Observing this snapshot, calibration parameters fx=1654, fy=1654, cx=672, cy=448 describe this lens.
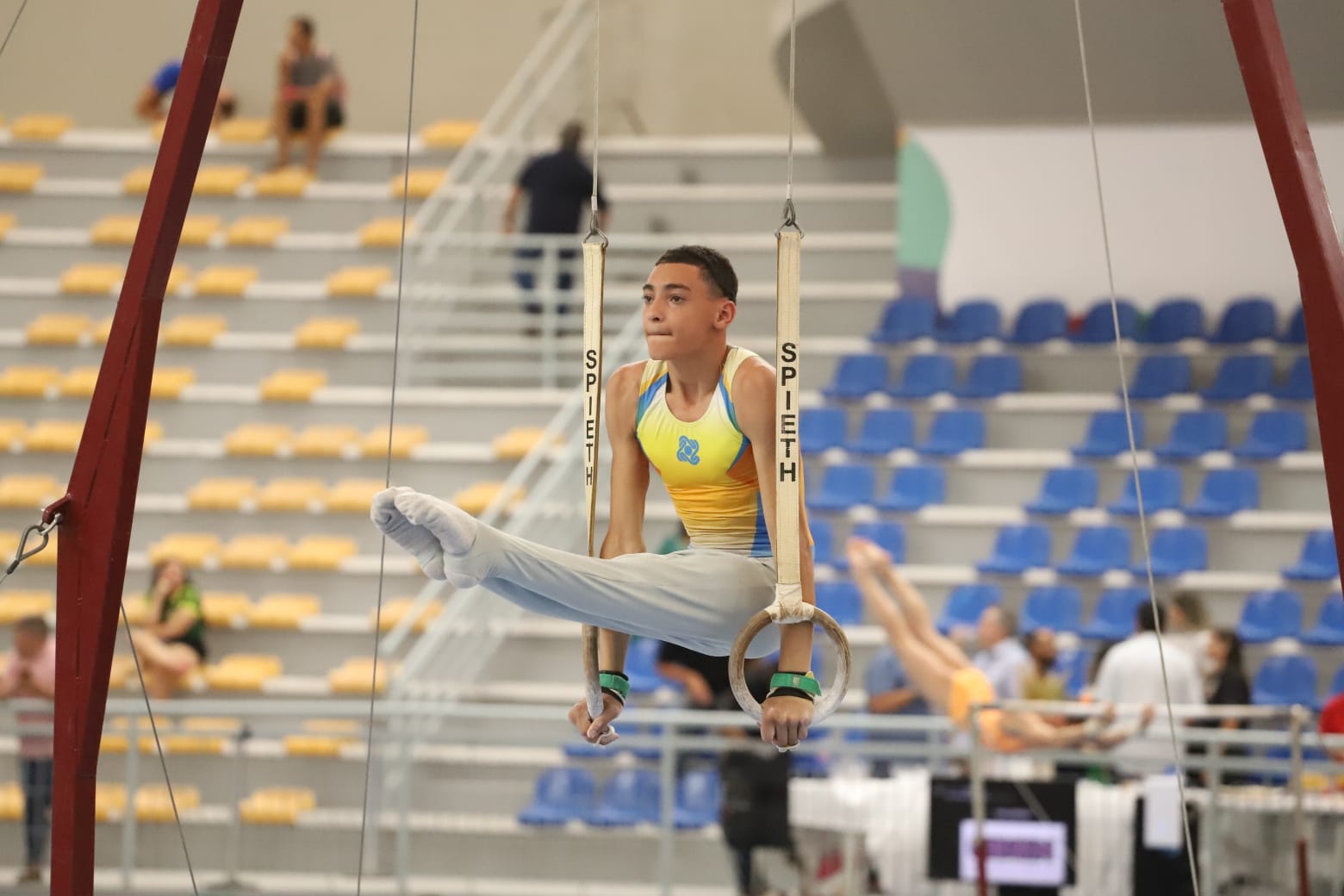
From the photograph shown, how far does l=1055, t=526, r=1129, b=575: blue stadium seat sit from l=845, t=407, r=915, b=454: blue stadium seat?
1.37 m

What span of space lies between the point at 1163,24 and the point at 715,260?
22.6 feet

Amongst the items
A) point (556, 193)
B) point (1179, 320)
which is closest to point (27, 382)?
point (556, 193)

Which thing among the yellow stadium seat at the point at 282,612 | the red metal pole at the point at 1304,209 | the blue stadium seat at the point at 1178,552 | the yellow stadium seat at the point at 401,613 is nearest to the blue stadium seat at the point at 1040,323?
the blue stadium seat at the point at 1178,552

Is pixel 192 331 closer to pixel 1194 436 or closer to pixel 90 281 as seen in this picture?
pixel 90 281

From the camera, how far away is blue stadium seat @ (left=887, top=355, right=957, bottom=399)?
11.3 m

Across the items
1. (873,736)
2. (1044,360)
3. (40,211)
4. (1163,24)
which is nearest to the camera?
(873,736)

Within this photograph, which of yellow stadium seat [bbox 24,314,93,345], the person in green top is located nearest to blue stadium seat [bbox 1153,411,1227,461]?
the person in green top

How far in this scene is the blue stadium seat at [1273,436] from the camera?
1046 cm

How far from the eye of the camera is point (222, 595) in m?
10.8

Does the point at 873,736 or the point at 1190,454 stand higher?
the point at 1190,454

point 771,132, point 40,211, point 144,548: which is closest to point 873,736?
point 144,548

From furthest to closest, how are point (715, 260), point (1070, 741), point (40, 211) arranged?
point (40, 211) → point (1070, 741) → point (715, 260)

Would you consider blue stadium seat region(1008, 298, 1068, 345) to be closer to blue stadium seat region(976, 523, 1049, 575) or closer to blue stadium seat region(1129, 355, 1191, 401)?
blue stadium seat region(1129, 355, 1191, 401)

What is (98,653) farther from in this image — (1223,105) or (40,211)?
(40,211)
